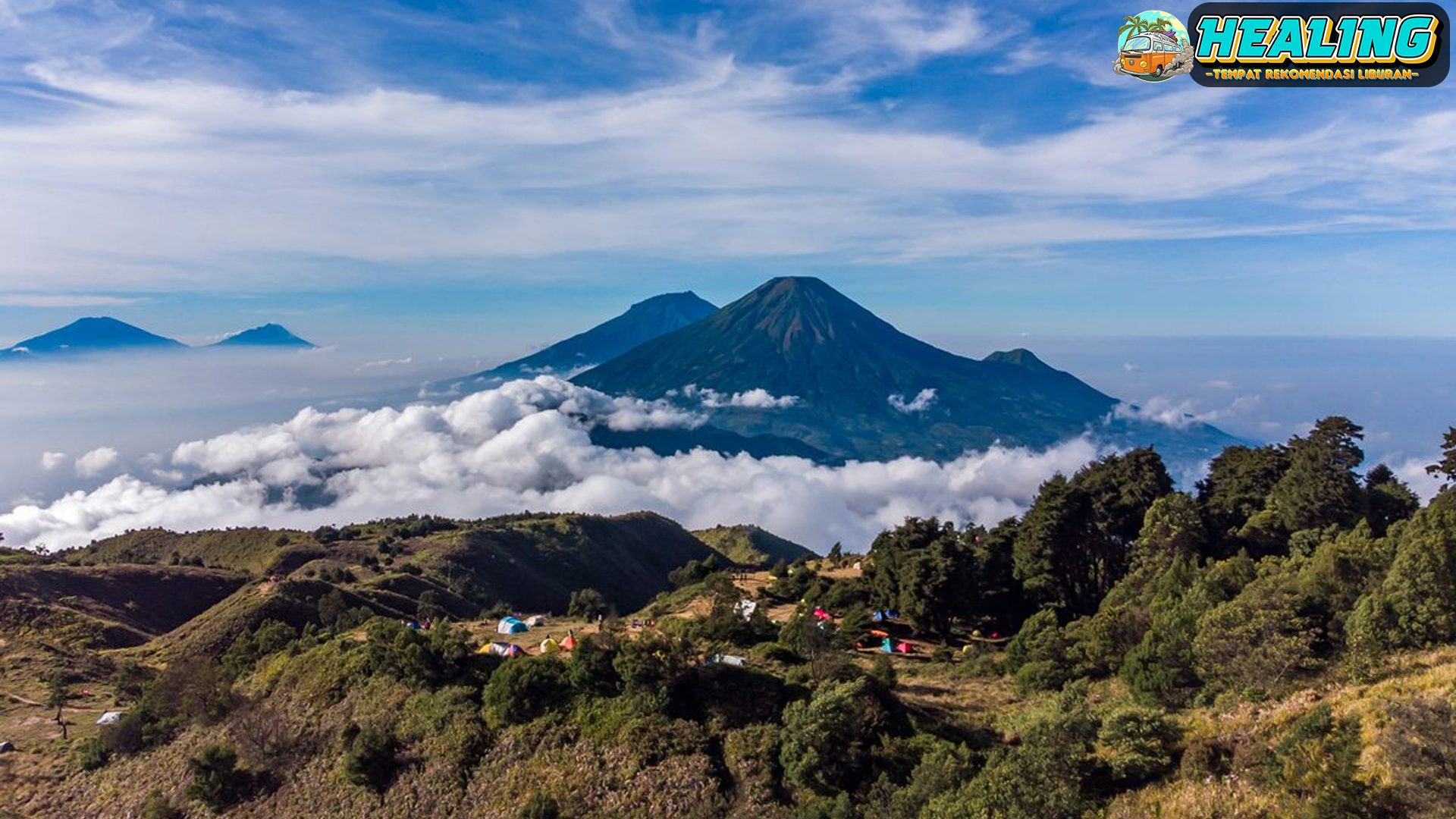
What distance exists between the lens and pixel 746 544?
10388 cm

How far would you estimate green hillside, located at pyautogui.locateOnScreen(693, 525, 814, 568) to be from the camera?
99438 millimetres

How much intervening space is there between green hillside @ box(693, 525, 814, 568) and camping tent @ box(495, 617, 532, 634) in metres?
58.7

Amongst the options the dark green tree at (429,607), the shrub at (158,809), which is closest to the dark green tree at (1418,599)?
the shrub at (158,809)

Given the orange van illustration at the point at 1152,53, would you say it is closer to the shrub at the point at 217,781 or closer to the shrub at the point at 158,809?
the shrub at the point at 217,781

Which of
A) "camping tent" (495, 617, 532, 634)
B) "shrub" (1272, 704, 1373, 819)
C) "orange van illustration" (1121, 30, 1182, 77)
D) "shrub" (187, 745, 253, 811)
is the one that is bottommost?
"shrub" (187, 745, 253, 811)

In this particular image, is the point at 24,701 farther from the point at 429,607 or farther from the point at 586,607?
the point at 586,607

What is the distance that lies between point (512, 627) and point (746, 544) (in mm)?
69057

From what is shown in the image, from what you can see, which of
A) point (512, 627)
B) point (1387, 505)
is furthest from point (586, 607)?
point (1387, 505)

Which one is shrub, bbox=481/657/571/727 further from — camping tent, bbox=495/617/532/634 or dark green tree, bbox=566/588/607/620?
dark green tree, bbox=566/588/607/620

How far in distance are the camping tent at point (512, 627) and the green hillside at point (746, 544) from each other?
193 feet

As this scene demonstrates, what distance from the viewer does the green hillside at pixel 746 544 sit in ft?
326

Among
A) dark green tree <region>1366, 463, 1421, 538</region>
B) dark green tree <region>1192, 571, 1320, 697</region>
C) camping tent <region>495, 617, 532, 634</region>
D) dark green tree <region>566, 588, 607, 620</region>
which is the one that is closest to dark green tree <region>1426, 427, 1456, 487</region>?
dark green tree <region>1366, 463, 1421, 538</region>

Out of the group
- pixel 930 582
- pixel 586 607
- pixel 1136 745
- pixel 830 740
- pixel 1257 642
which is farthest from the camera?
pixel 586 607

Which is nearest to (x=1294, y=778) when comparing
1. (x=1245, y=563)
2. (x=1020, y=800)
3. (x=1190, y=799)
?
(x=1190, y=799)
